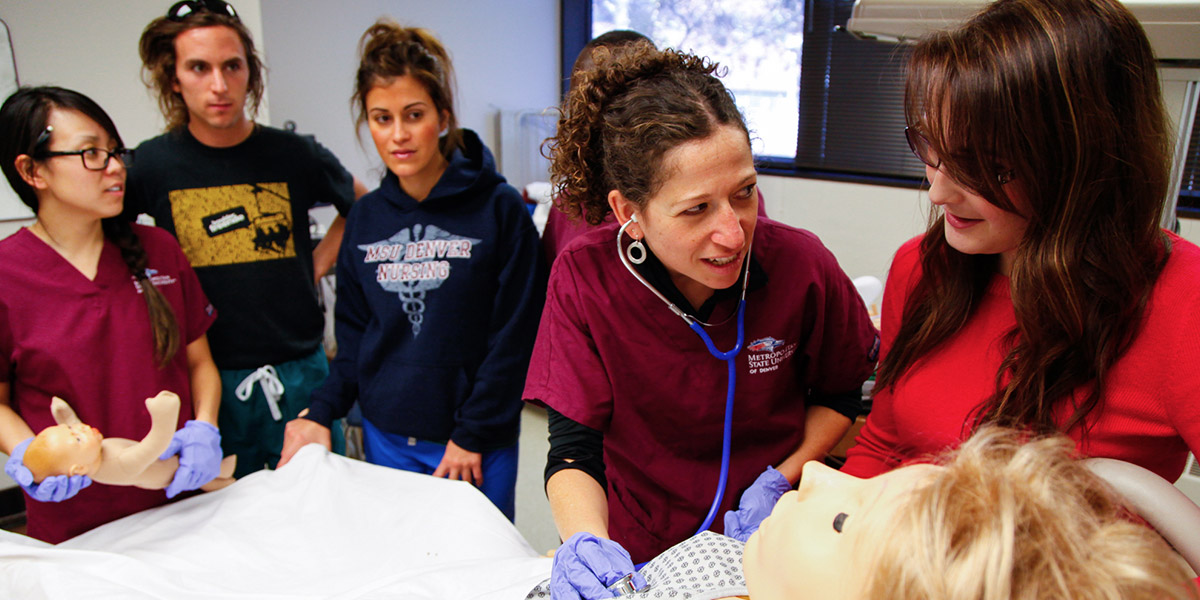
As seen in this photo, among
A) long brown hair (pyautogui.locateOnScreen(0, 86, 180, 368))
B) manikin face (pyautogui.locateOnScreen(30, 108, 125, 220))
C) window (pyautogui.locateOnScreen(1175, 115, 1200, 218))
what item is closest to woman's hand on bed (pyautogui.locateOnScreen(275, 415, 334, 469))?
long brown hair (pyautogui.locateOnScreen(0, 86, 180, 368))

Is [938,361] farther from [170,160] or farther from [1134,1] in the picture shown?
[170,160]

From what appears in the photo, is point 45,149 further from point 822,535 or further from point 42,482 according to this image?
point 822,535

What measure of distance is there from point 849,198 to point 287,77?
2889 mm

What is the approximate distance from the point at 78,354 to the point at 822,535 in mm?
1512

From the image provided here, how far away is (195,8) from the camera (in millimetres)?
1904

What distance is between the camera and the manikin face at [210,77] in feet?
6.04

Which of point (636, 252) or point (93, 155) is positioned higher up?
point (93, 155)

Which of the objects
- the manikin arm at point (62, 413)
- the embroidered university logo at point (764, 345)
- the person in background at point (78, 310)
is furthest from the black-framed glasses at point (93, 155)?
the embroidered university logo at point (764, 345)

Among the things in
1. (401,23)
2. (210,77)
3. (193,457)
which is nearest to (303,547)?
(193,457)

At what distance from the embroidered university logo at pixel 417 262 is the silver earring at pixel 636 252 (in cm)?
58

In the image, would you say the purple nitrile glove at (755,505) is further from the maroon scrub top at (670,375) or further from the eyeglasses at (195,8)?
the eyeglasses at (195,8)

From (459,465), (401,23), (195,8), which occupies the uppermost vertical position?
(401,23)

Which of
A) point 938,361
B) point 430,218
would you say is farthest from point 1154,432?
point 430,218

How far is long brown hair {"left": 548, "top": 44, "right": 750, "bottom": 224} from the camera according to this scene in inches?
44.4
